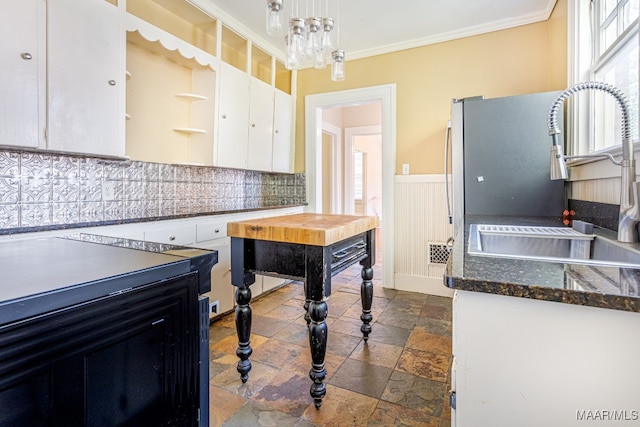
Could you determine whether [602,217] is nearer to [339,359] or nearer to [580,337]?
[580,337]

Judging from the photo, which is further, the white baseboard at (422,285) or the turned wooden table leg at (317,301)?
the white baseboard at (422,285)

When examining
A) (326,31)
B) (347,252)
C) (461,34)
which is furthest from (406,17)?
(347,252)

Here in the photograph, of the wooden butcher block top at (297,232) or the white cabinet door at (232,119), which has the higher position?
the white cabinet door at (232,119)

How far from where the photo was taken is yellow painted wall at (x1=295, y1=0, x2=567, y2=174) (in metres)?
2.80

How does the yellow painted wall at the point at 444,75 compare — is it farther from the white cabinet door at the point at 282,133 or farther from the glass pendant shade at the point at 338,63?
the glass pendant shade at the point at 338,63

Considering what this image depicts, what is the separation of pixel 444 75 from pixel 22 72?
3141 millimetres

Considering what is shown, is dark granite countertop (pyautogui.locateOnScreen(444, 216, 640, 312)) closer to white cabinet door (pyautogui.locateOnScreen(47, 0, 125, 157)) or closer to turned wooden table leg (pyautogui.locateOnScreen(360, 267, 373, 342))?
turned wooden table leg (pyautogui.locateOnScreen(360, 267, 373, 342))

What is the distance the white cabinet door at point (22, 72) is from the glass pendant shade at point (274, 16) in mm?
1160

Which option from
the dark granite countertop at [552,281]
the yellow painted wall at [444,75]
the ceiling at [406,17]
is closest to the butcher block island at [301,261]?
the dark granite countertop at [552,281]

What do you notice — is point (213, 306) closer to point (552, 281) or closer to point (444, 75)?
point (552, 281)

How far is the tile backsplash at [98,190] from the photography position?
1844mm

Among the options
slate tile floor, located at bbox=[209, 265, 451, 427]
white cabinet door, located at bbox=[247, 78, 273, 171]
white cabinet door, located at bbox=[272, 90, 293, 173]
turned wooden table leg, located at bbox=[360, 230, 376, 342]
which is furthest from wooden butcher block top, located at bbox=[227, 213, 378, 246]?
white cabinet door, located at bbox=[272, 90, 293, 173]

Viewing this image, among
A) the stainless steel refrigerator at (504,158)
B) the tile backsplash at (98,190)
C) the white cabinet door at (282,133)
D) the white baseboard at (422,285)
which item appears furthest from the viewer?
the white cabinet door at (282,133)

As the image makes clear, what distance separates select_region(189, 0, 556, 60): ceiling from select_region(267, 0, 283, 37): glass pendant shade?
1.07m
